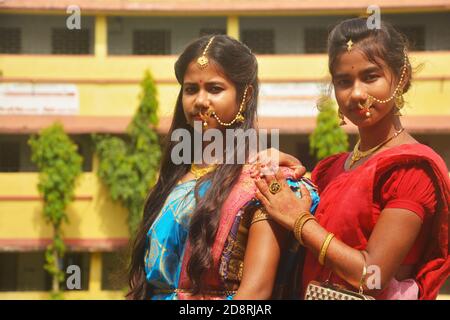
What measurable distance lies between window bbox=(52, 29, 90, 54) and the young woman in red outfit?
14028 millimetres

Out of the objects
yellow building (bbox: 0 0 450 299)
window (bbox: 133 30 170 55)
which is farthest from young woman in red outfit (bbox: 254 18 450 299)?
window (bbox: 133 30 170 55)

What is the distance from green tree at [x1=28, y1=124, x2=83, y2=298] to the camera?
14523 millimetres

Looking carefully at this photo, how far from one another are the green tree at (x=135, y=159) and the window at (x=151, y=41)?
5.44ft

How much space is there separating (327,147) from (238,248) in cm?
1160

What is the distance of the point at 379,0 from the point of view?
15.3 m

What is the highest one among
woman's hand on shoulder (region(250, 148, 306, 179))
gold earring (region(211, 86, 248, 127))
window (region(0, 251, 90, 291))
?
gold earring (region(211, 86, 248, 127))

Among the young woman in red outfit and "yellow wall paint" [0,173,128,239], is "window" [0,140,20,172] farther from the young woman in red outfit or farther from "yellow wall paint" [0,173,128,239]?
the young woman in red outfit

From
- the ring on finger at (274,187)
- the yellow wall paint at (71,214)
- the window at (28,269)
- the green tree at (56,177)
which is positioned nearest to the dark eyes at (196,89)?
the ring on finger at (274,187)

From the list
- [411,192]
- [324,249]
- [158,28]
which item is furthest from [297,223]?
[158,28]

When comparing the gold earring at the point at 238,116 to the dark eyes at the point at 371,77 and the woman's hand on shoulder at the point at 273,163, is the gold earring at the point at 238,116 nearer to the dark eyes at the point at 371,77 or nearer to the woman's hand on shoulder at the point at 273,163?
the woman's hand on shoulder at the point at 273,163

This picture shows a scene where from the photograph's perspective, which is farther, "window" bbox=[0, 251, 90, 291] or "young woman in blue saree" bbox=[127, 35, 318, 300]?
"window" bbox=[0, 251, 90, 291]

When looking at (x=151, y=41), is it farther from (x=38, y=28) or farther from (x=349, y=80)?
(x=349, y=80)

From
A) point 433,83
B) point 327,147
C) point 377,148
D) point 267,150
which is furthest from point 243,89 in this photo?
point 433,83

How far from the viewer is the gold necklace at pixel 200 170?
3120 mm
